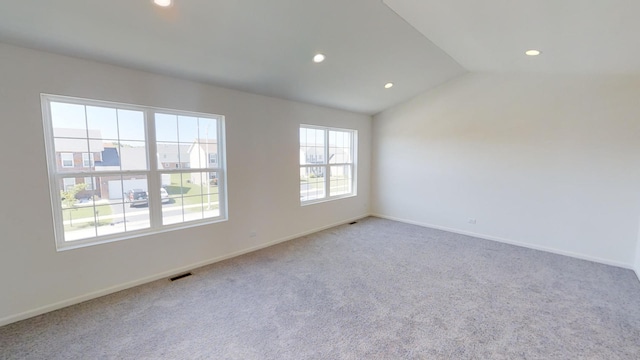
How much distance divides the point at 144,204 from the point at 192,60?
1.71m

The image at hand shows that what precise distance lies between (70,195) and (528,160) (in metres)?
5.90

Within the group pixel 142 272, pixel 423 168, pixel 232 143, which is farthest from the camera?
pixel 423 168

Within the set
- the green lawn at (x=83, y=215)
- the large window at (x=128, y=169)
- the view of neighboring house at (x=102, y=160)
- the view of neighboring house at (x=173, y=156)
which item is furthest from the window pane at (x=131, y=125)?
the green lawn at (x=83, y=215)

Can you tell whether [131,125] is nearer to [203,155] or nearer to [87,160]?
[87,160]

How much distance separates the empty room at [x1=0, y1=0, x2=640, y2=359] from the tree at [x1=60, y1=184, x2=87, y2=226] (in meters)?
0.02

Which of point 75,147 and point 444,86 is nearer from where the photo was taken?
point 75,147

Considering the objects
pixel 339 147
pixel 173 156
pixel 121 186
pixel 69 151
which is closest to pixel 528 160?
pixel 339 147

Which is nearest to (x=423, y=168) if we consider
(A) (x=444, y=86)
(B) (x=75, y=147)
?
(A) (x=444, y=86)

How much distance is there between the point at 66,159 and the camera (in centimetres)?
262

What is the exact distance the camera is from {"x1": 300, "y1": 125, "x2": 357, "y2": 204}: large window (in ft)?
16.1

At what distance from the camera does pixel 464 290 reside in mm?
2898

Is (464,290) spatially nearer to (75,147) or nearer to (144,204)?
(144,204)

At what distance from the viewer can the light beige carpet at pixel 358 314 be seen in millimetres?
2023

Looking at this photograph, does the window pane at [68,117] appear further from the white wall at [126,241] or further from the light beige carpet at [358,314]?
the light beige carpet at [358,314]
